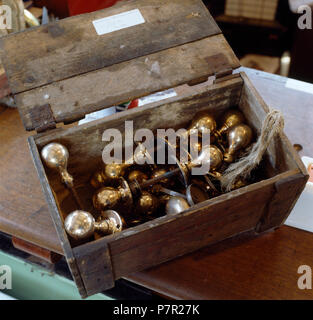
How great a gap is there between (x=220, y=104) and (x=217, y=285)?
1.74 feet

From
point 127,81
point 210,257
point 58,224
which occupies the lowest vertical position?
point 210,257

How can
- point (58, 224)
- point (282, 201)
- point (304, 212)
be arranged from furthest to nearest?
1. point (304, 212)
2. point (282, 201)
3. point (58, 224)

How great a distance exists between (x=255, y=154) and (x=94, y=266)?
49 centimetres

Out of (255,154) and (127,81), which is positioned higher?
(127,81)

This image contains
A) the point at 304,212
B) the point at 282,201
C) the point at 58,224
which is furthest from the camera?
the point at 304,212

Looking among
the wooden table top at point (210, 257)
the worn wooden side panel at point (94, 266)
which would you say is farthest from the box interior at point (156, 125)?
the worn wooden side panel at point (94, 266)

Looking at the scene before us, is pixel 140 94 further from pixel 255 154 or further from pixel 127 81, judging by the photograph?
pixel 255 154

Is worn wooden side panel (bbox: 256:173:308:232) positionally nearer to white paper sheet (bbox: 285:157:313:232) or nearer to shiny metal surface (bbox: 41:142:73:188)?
white paper sheet (bbox: 285:157:313:232)

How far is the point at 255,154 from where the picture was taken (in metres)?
0.99

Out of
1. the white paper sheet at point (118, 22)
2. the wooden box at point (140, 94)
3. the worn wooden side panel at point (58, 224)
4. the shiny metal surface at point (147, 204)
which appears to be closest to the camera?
the worn wooden side panel at point (58, 224)

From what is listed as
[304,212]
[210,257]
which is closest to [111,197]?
[210,257]

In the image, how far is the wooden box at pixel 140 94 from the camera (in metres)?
0.89

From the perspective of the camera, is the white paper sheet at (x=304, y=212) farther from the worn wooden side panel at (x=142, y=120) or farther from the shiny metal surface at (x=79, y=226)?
the shiny metal surface at (x=79, y=226)
